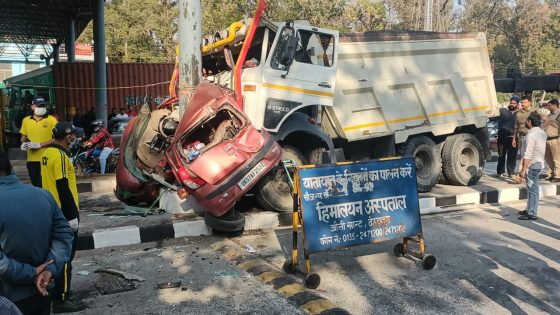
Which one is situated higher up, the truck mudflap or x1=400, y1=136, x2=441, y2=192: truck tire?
the truck mudflap

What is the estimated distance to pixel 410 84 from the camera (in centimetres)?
840

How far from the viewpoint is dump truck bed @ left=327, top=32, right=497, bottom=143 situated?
780cm

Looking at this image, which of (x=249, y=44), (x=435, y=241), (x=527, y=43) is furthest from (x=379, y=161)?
(x=527, y=43)

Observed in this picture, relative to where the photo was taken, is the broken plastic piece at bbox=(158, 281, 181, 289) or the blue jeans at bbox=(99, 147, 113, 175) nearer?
the broken plastic piece at bbox=(158, 281, 181, 289)

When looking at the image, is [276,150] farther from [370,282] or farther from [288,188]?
[370,282]

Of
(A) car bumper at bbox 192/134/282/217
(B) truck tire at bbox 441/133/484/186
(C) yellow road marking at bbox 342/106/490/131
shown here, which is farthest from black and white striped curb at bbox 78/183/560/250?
(B) truck tire at bbox 441/133/484/186

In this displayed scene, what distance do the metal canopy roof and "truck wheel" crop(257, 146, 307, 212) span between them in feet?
50.6

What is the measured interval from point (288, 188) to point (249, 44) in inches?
80.3

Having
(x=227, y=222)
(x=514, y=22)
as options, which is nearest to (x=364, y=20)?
(x=514, y=22)

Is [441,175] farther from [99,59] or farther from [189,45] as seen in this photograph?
[99,59]

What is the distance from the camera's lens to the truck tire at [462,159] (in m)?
9.02

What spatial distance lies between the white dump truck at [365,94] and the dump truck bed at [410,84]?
2 centimetres

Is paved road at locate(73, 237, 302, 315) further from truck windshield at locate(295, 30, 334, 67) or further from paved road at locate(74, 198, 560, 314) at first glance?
truck windshield at locate(295, 30, 334, 67)

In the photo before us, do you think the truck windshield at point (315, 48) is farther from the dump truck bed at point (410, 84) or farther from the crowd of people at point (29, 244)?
the crowd of people at point (29, 244)
